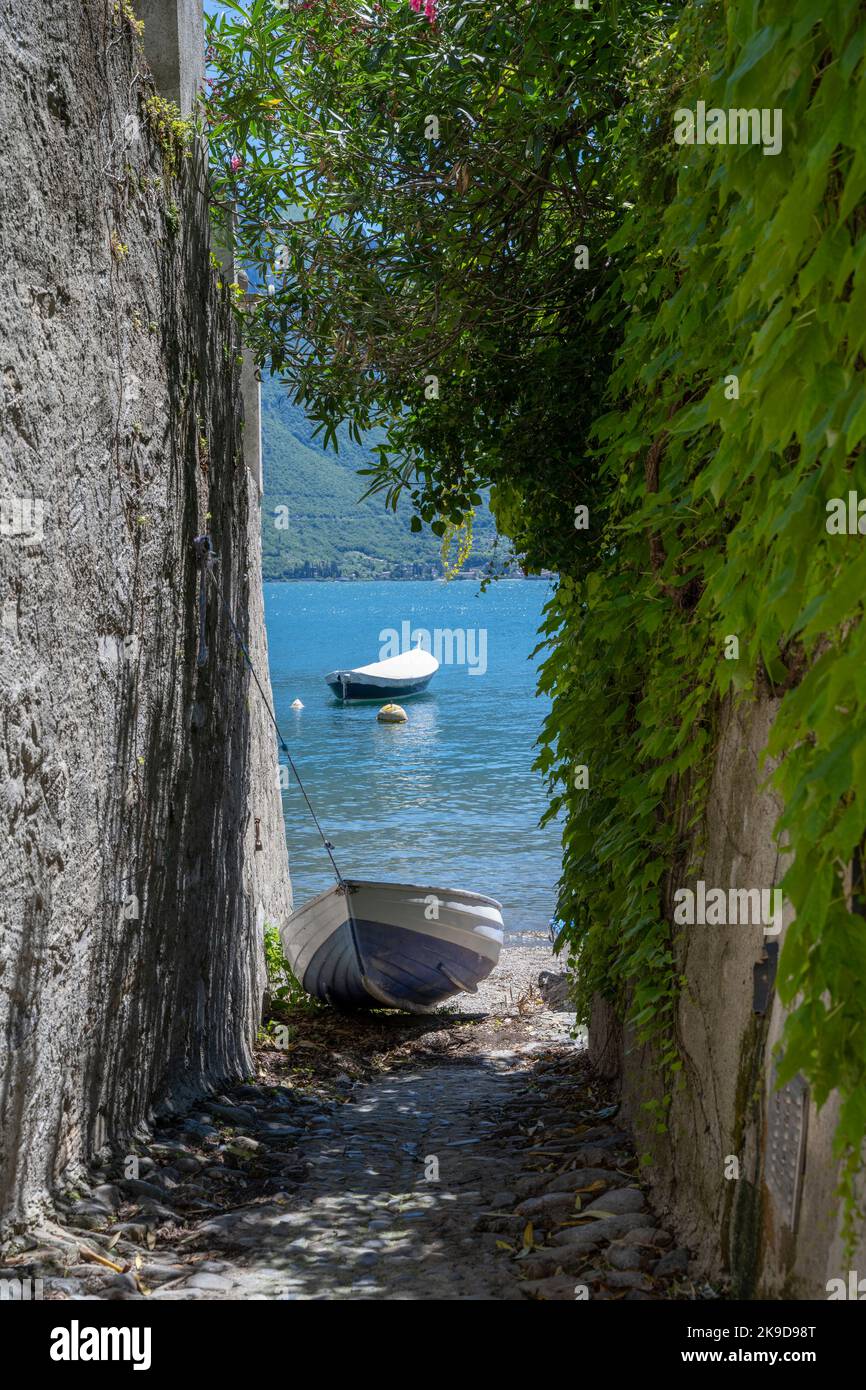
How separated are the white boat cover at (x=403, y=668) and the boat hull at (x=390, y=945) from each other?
3543cm

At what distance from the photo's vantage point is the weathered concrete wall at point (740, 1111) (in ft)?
9.08

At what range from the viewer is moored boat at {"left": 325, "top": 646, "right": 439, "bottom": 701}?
4525cm

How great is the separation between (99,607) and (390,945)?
19.5 feet

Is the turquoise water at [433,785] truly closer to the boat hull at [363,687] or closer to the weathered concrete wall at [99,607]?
the boat hull at [363,687]

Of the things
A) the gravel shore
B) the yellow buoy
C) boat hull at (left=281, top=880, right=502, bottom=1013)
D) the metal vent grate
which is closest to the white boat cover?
the yellow buoy

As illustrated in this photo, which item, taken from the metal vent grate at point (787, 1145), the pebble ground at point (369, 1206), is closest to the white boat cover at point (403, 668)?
the pebble ground at point (369, 1206)

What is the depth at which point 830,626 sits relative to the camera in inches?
78.1

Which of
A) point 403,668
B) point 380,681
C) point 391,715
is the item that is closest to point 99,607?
point 391,715

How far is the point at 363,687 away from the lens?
45.7 metres

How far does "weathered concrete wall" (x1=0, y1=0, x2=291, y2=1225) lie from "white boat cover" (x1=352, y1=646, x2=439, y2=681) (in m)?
39.2

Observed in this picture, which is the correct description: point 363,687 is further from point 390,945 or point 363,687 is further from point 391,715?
point 390,945
